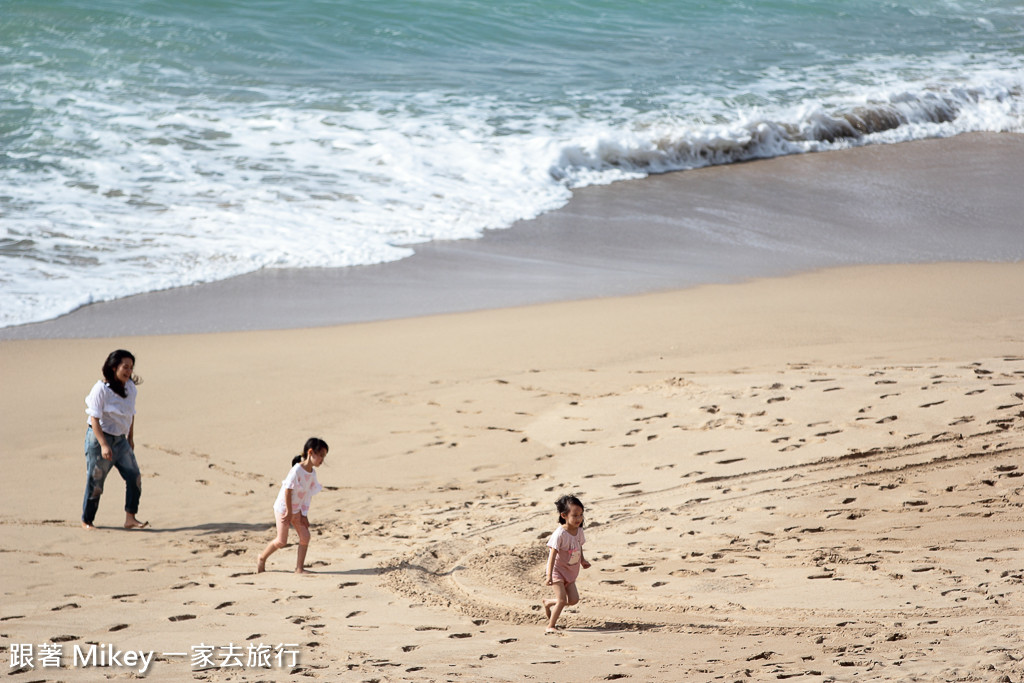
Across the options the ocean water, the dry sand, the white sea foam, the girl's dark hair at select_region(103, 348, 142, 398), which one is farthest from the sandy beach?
the ocean water

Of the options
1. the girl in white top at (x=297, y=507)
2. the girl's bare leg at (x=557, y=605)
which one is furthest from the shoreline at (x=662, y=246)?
the girl's bare leg at (x=557, y=605)

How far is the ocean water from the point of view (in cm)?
1117

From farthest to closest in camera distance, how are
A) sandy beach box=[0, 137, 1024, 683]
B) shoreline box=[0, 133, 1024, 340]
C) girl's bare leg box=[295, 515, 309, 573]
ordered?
shoreline box=[0, 133, 1024, 340]
girl's bare leg box=[295, 515, 309, 573]
sandy beach box=[0, 137, 1024, 683]

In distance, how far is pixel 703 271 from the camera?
1041cm

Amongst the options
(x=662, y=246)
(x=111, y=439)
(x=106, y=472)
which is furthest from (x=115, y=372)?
(x=662, y=246)

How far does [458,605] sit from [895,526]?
2366 millimetres

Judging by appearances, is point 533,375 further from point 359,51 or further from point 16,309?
point 359,51

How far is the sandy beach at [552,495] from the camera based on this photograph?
13.9ft

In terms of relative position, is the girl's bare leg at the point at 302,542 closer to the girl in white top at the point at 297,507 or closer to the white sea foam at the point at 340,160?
the girl in white top at the point at 297,507

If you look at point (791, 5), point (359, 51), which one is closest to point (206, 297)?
point (359, 51)

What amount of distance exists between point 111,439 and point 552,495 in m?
2.76

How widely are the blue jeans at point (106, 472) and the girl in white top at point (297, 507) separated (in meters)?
1.14

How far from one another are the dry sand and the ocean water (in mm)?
2776

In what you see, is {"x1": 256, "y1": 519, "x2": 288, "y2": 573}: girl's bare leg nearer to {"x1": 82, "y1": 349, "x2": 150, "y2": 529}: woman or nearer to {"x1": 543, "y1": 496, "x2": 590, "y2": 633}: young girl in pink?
{"x1": 82, "y1": 349, "x2": 150, "y2": 529}: woman
